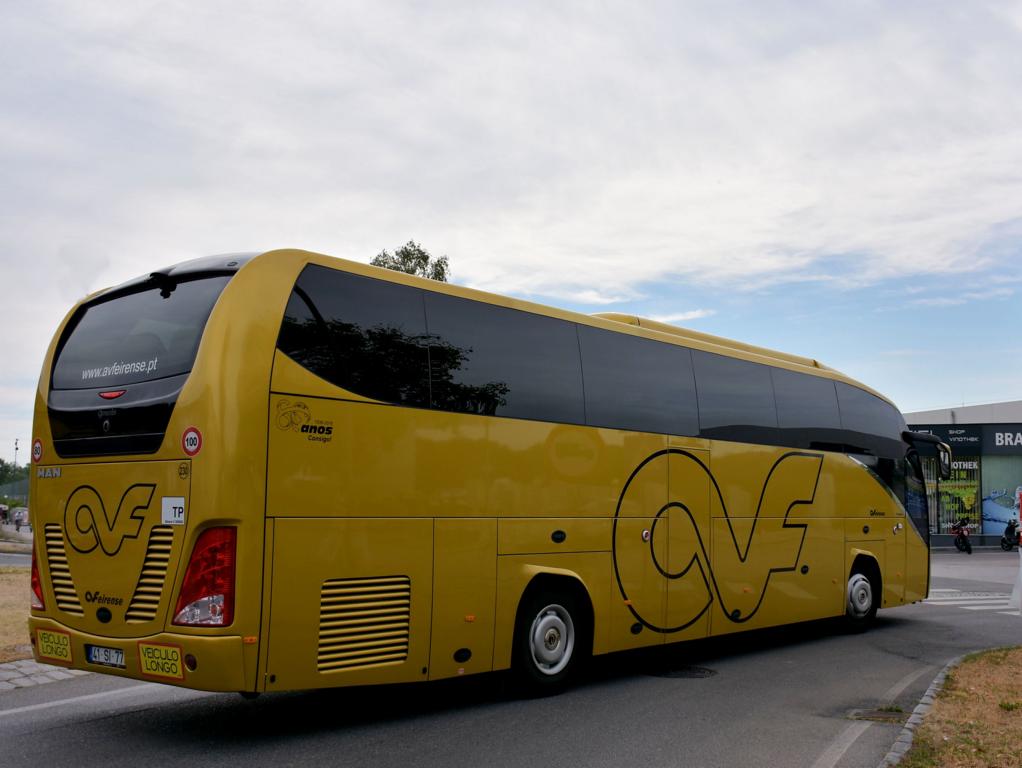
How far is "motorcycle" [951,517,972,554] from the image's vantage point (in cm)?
3891

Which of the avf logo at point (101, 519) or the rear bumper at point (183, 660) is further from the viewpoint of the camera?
the avf logo at point (101, 519)

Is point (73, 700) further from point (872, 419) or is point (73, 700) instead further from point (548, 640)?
point (872, 419)

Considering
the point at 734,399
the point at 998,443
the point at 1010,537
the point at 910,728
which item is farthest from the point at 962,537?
the point at 910,728

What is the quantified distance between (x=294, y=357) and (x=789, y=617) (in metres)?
8.20

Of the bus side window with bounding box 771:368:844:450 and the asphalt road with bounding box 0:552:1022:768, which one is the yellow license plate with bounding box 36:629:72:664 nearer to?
the asphalt road with bounding box 0:552:1022:768

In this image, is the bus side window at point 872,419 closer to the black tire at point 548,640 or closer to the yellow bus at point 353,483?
the yellow bus at point 353,483

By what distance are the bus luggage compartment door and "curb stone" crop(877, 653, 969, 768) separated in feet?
11.0

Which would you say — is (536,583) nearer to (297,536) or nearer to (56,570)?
(297,536)

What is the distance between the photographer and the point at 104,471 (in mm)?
7133

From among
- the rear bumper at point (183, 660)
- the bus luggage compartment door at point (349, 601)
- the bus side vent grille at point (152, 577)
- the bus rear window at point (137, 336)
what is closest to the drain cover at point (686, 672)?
the bus luggage compartment door at point (349, 601)

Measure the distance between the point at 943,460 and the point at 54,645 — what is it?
1341 cm

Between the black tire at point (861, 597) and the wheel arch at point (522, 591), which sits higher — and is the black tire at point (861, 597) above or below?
below

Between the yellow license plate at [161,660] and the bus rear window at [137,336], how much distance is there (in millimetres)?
1828

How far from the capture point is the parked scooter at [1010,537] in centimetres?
3997
